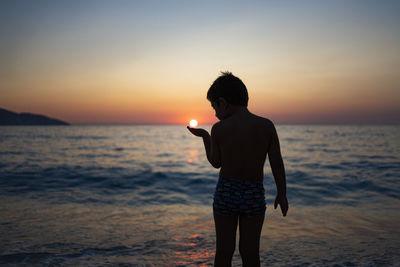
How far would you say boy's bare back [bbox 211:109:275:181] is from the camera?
229cm

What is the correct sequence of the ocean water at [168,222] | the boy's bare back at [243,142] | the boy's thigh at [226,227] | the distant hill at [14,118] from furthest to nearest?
1. the distant hill at [14,118]
2. the ocean water at [168,222]
3. the boy's thigh at [226,227]
4. the boy's bare back at [243,142]

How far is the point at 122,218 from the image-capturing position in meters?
6.65

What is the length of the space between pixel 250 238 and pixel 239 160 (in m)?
0.72

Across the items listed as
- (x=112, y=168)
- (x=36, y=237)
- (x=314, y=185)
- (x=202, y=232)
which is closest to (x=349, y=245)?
(x=202, y=232)

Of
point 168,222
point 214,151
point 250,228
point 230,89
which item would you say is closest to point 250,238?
point 250,228

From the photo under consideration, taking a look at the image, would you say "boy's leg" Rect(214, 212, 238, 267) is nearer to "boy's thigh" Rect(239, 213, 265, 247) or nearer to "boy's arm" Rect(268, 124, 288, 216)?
"boy's thigh" Rect(239, 213, 265, 247)

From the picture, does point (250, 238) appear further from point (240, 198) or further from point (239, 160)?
point (239, 160)

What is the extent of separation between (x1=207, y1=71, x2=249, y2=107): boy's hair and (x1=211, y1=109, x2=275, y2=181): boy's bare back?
0.35 feet

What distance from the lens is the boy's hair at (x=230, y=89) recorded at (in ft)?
7.65

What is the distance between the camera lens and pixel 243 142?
90.2 inches

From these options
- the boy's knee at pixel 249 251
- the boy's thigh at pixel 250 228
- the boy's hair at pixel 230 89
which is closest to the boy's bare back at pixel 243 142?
the boy's hair at pixel 230 89

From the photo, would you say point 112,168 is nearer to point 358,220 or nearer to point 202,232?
point 202,232

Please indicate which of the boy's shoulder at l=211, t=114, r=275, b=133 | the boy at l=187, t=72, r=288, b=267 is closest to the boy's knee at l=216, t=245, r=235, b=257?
the boy at l=187, t=72, r=288, b=267

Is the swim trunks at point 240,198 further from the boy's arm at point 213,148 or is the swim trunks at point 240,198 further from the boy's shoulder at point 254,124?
the boy's shoulder at point 254,124
